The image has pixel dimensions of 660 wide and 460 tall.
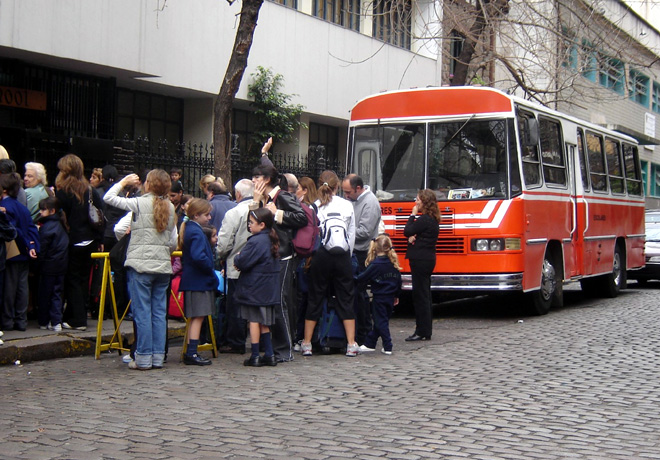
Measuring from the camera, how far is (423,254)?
1098cm

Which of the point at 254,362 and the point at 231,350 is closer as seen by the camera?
the point at 254,362

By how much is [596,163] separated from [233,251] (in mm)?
9140

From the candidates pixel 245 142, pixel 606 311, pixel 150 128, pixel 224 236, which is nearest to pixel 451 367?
pixel 224 236

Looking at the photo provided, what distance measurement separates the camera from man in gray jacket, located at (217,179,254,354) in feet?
30.5

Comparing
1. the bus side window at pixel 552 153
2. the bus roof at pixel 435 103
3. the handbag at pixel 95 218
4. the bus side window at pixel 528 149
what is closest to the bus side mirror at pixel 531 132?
the bus side window at pixel 528 149

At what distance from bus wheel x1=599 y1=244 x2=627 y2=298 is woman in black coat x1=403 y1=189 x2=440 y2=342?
7.72 m

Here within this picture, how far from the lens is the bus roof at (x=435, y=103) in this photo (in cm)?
A: 1284

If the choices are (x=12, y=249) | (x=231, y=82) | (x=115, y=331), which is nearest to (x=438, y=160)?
(x=231, y=82)

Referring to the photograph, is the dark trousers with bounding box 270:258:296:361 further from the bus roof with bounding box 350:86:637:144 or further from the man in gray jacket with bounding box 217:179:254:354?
the bus roof with bounding box 350:86:637:144

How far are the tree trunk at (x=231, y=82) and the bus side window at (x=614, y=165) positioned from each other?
726 centimetres

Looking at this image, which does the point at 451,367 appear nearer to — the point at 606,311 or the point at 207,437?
the point at 207,437

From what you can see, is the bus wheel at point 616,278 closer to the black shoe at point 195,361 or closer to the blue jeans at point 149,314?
the black shoe at point 195,361

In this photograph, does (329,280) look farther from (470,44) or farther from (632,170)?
(470,44)

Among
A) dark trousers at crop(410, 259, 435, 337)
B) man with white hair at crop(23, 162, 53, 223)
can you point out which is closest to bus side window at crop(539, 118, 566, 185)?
dark trousers at crop(410, 259, 435, 337)
